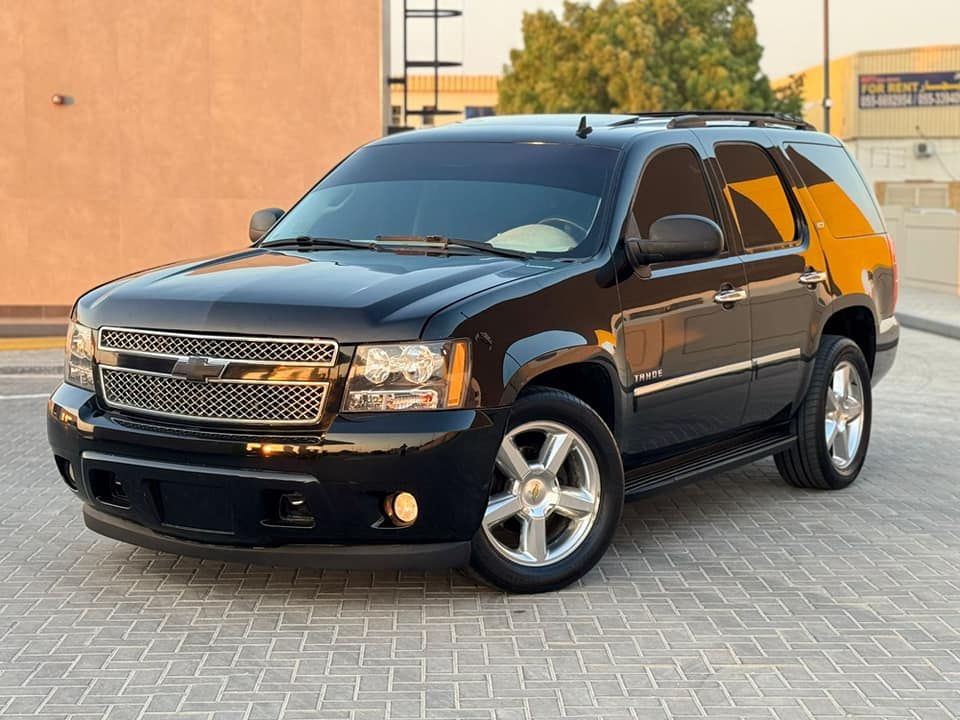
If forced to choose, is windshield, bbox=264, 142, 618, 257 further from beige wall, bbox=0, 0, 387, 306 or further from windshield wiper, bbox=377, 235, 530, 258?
beige wall, bbox=0, 0, 387, 306

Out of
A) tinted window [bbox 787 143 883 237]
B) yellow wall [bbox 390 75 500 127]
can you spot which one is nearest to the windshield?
tinted window [bbox 787 143 883 237]

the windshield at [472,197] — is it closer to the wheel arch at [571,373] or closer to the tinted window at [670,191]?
the tinted window at [670,191]

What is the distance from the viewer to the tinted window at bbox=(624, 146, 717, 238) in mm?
6766

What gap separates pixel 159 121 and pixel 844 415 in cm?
1431

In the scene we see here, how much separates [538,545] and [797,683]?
137 cm

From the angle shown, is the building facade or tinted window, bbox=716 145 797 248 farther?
the building facade

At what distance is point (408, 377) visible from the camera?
548cm

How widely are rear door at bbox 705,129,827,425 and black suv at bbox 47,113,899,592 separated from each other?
2 centimetres

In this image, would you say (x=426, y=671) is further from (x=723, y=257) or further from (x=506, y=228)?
(x=723, y=257)

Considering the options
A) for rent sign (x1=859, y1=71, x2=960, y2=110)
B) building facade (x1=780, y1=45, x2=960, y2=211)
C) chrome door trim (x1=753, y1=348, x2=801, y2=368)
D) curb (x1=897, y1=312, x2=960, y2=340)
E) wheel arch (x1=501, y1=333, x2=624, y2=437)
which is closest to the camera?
wheel arch (x1=501, y1=333, x2=624, y2=437)

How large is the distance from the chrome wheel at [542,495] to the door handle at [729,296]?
127cm

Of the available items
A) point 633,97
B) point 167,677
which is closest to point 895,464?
point 167,677

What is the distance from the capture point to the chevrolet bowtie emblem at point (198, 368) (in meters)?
5.51

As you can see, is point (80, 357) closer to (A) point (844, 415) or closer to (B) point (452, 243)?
(B) point (452, 243)
